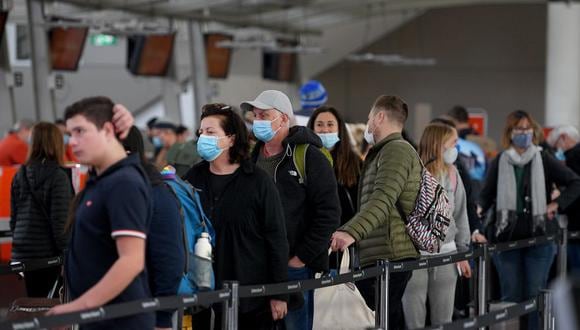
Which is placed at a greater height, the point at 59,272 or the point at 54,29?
the point at 54,29

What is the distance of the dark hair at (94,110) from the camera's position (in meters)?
3.90

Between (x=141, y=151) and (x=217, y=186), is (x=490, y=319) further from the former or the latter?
(x=141, y=151)

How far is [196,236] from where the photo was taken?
4.65 metres

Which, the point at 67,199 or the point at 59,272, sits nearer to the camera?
the point at 59,272

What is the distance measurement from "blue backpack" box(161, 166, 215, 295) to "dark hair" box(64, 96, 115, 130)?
633 mm

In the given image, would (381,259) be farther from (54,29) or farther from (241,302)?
(54,29)

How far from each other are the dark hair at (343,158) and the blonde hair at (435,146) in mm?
458

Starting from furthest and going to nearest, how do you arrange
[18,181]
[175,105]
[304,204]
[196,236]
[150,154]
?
[175,105]
[150,154]
[18,181]
[304,204]
[196,236]

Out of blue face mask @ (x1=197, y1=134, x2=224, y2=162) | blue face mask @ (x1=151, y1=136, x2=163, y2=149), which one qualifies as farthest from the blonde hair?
blue face mask @ (x1=151, y1=136, x2=163, y2=149)

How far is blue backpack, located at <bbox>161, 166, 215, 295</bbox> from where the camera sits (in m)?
4.54

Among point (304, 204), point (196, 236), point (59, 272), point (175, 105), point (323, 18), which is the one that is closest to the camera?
point (196, 236)

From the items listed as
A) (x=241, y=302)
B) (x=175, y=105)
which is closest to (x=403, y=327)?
(x=241, y=302)

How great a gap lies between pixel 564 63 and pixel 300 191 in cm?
1870

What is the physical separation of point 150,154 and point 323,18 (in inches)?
429
